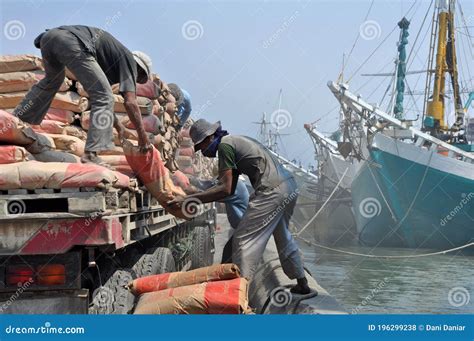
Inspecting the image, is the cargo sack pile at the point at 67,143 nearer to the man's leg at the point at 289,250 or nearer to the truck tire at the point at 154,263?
the truck tire at the point at 154,263

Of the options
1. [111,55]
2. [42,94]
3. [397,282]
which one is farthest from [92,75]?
[397,282]

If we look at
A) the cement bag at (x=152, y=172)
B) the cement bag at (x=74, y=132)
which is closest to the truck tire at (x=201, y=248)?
the cement bag at (x=74, y=132)

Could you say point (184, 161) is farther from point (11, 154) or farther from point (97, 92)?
point (11, 154)

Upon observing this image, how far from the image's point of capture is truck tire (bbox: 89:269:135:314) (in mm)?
3592

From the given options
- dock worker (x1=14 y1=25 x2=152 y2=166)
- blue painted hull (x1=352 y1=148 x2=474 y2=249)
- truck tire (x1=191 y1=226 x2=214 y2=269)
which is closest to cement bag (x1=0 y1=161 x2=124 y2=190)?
dock worker (x1=14 y1=25 x2=152 y2=166)

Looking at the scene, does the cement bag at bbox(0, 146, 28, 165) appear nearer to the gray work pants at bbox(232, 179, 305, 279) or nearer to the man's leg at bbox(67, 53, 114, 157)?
the man's leg at bbox(67, 53, 114, 157)

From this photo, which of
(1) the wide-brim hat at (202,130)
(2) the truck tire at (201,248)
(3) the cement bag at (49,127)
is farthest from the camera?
(2) the truck tire at (201,248)

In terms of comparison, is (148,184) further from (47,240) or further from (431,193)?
(431,193)

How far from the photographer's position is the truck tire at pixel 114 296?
3592 mm

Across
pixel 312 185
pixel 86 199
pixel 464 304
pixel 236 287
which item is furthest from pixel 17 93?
pixel 312 185

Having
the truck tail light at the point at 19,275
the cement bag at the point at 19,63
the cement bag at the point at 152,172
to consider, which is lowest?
the truck tail light at the point at 19,275

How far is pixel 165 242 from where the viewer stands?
631 centimetres

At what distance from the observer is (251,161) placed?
4223 millimetres

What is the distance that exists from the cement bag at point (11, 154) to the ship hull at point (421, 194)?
23735 mm
